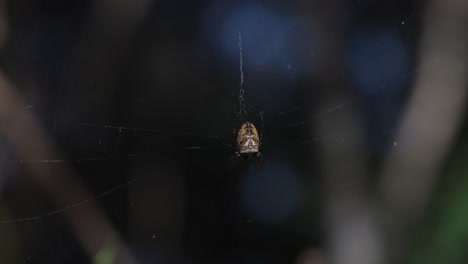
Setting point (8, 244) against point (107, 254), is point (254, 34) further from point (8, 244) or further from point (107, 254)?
point (8, 244)

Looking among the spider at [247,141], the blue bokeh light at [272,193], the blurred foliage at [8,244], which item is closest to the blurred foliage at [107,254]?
the blurred foliage at [8,244]

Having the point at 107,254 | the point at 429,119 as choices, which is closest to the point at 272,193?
the point at 429,119

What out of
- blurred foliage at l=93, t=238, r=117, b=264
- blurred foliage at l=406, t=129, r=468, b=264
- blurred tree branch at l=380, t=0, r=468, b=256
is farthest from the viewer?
blurred foliage at l=406, t=129, r=468, b=264

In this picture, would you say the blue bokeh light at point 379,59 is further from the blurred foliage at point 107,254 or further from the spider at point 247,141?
the blurred foliage at point 107,254

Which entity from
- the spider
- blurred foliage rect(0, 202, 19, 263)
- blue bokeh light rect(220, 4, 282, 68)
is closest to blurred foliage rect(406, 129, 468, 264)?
the spider

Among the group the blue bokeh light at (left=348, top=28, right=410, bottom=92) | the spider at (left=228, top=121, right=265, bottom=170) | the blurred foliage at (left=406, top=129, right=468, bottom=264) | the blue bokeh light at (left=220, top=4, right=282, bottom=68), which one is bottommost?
the blurred foliage at (left=406, top=129, right=468, bottom=264)

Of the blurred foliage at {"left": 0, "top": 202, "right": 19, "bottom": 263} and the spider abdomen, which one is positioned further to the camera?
→ the spider abdomen

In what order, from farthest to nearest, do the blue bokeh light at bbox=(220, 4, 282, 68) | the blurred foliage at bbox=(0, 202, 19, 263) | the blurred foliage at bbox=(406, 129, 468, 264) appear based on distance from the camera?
the blue bokeh light at bbox=(220, 4, 282, 68) → the blurred foliage at bbox=(406, 129, 468, 264) → the blurred foliage at bbox=(0, 202, 19, 263)

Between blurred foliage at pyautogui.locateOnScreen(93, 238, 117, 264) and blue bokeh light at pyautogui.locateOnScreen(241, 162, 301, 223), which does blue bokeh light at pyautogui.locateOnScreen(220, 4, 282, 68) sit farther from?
blurred foliage at pyautogui.locateOnScreen(93, 238, 117, 264)
